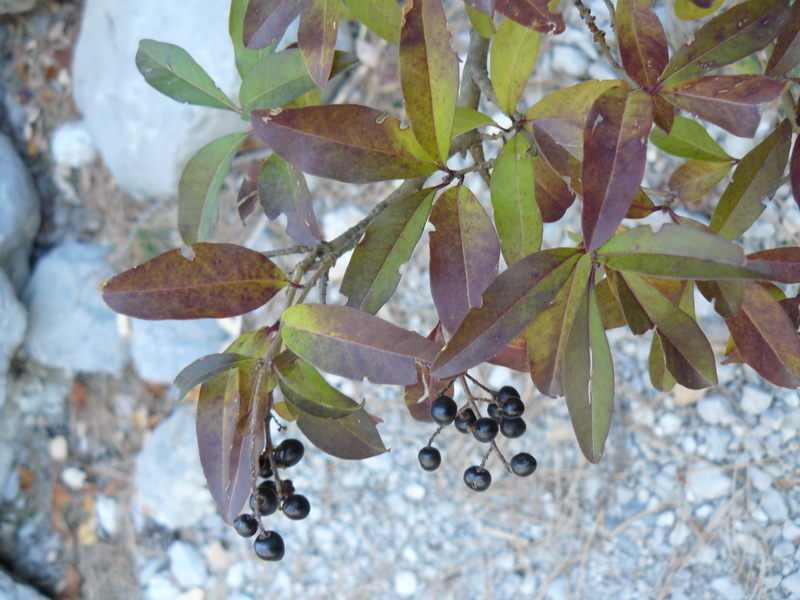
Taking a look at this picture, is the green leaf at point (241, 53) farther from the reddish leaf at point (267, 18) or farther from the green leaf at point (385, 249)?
the green leaf at point (385, 249)

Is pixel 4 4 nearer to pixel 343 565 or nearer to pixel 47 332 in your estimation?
pixel 47 332

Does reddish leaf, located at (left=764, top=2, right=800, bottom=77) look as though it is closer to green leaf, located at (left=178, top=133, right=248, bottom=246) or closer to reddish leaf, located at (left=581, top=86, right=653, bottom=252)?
reddish leaf, located at (left=581, top=86, right=653, bottom=252)

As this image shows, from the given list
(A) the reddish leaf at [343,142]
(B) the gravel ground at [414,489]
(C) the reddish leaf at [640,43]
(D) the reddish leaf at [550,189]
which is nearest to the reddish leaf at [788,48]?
(C) the reddish leaf at [640,43]

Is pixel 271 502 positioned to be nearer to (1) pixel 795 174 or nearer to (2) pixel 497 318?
(2) pixel 497 318

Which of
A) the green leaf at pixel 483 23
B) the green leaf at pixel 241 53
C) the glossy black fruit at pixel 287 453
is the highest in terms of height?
the green leaf at pixel 483 23

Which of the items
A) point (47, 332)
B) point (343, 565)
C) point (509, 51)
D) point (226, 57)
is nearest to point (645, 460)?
point (343, 565)
